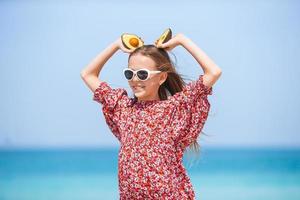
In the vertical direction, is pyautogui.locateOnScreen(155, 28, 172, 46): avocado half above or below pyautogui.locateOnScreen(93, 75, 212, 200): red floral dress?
above

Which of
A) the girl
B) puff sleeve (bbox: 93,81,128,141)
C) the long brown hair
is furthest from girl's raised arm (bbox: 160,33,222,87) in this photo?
puff sleeve (bbox: 93,81,128,141)

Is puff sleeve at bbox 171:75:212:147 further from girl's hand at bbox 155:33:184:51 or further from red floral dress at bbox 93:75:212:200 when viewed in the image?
girl's hand at bbox 155:33:184:51

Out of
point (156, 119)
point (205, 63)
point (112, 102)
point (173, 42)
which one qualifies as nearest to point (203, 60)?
point (205, 63)

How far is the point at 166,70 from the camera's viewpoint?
179 inches

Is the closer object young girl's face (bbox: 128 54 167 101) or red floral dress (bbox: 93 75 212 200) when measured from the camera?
red floral dress (bbox: 93 75 212 200)

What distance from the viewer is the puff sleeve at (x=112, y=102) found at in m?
4.56

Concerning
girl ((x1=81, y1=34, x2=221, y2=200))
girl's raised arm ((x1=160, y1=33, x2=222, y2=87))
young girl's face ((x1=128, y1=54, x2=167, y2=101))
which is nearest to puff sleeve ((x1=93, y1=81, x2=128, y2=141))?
girl ((x1=81, y1=34, x2=221, y2=200))

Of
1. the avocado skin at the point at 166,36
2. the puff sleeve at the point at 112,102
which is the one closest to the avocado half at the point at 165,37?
the avocado skin at the point at 166,36

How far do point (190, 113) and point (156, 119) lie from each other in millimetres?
166

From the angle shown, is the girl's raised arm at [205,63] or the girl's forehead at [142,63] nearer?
the girl's raised arm at [205,63]

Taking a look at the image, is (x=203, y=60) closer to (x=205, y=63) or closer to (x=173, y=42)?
(x=205, y=63)

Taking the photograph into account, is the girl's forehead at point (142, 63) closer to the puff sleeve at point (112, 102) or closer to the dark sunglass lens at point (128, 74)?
the dark sunglass lens at point (128, 74)

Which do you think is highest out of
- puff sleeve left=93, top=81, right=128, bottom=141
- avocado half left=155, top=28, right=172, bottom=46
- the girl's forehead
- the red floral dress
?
avocado half left=155, top=28, right=172, bottom=46

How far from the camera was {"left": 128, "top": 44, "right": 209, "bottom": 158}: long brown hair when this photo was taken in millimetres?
4500
